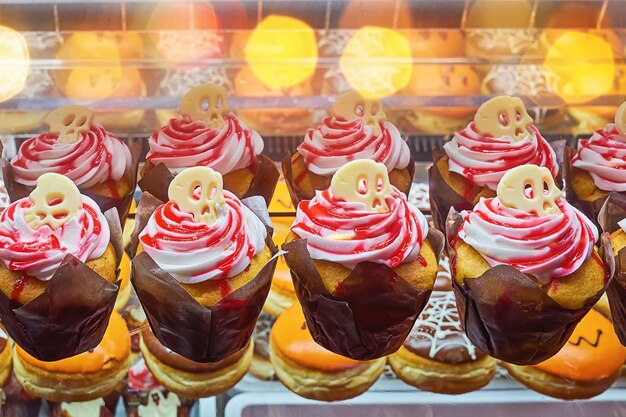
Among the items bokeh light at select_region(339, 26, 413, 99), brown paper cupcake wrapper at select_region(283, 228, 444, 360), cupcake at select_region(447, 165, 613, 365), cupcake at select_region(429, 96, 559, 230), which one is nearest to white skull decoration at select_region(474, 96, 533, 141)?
cupcake at select_region(429, 96, 559, 230)

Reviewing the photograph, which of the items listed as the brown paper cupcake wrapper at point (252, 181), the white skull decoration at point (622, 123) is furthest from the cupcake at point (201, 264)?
the white skull decoration at point (622, 123)

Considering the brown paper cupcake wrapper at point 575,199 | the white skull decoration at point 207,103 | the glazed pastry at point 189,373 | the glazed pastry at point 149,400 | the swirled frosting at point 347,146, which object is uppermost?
the white skull decoration at point 207,103

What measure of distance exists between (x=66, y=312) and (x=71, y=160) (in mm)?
785

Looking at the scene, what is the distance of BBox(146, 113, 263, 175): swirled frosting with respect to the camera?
9.64 ft

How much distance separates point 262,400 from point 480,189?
111cm

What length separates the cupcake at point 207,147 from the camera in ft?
9.62

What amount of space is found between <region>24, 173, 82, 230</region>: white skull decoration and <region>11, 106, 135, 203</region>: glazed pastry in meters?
0.57

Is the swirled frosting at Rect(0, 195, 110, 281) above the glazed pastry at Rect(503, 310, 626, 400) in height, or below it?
above

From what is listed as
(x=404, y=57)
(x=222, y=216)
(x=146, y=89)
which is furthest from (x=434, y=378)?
(x=146, y=89)

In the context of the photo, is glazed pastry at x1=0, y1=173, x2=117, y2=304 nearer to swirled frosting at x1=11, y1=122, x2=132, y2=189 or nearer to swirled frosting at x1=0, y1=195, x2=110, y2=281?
swirled frosting at x1=0, y1=195, x2=110, y2=281

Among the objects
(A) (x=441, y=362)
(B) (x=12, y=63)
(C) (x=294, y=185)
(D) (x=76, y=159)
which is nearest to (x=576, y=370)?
(A) (x=441, y=362)

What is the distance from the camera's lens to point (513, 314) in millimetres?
2293

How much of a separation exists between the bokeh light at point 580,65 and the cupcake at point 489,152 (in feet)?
2.45

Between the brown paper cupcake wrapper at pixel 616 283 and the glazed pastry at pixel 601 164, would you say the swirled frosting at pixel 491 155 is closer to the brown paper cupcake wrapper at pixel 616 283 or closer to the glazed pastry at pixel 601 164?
the glazed pastry at pixel 601 164
